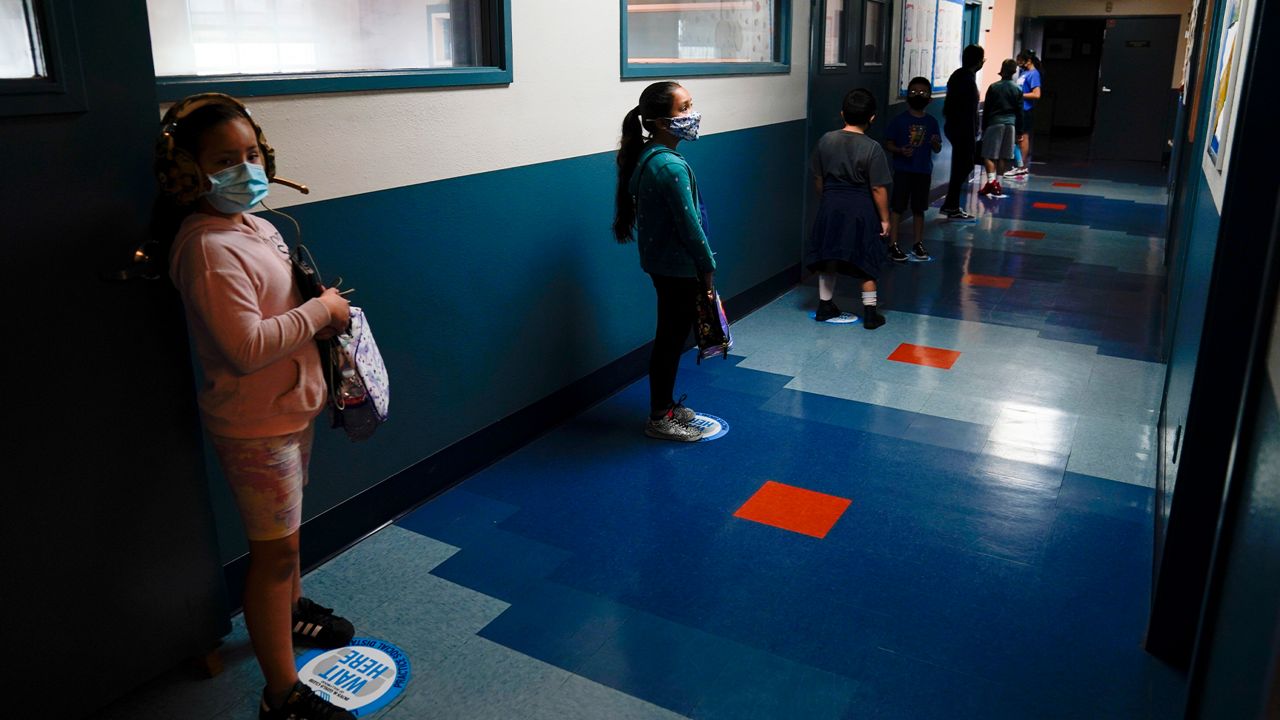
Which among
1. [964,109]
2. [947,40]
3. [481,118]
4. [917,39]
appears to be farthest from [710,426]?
[947,40]

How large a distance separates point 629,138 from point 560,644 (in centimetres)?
197

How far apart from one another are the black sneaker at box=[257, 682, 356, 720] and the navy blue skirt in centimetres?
391

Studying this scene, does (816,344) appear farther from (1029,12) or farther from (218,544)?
(1029,12)

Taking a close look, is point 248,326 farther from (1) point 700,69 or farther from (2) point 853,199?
(2) point 853,199

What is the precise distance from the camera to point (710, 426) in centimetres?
403

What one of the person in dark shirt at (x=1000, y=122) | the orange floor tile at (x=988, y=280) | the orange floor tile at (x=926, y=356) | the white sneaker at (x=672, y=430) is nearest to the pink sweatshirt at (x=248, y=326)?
the white sneaker at (x=672, y=430)

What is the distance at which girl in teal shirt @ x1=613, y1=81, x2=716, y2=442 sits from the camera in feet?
11.6

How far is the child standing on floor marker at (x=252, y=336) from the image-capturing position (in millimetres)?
1902

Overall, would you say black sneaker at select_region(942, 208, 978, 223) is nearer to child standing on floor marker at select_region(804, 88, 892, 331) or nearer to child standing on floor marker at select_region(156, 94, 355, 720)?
child standing on floor marker at select_region(804, 88, 892, 331)

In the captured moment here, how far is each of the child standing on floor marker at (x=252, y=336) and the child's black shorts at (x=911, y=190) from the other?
587 cm

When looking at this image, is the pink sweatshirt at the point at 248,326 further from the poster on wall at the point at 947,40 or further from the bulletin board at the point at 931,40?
the poster on wall at the point at 947,40

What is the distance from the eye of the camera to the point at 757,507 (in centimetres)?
335

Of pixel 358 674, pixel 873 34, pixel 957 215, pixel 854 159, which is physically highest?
pixel 873 34

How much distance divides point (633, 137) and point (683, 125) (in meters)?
0.20
